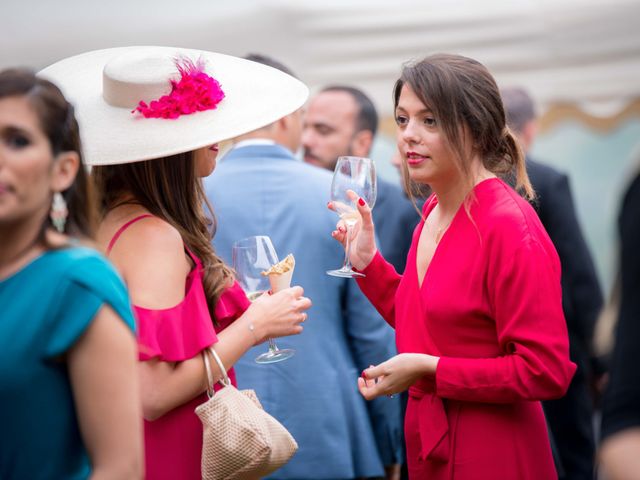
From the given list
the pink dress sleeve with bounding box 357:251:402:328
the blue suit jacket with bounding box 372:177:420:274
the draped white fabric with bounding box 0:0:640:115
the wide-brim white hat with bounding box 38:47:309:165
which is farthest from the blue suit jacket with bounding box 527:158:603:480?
the wide-brim white hat with bounding box 38:47:309:165

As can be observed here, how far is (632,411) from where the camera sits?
70.6 inches

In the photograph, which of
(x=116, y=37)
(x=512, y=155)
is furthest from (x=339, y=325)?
(x=116, y=37)

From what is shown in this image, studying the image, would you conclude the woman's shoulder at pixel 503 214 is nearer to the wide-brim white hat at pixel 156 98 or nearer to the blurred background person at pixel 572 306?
the wide-brim white hat at pixel 156 98

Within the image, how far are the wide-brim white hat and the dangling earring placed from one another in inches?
29.3

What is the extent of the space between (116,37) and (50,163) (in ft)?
14.3

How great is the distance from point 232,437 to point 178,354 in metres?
0.26

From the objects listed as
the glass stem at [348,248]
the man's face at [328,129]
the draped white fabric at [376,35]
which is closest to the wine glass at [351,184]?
the glass stem at [348,248]

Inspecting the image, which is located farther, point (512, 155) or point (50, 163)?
point (512, 155)

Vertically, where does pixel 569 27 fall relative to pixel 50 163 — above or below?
below

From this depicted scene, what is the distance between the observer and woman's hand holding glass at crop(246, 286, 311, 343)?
2826 millimetres

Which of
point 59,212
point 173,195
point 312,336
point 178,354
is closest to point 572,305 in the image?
point 312,336

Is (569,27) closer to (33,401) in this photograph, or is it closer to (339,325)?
(339,325)

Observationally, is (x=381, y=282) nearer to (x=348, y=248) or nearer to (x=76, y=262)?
(x=348, y=248)

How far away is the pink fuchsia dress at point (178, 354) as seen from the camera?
258cm
